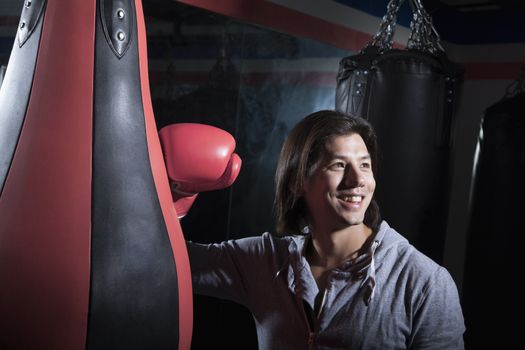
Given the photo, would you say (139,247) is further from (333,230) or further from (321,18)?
(321,18)

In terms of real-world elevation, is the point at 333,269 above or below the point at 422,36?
below

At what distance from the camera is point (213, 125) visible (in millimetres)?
2545

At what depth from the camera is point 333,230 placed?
1.50 meters

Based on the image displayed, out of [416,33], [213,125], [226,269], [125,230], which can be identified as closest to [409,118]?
[416,33]

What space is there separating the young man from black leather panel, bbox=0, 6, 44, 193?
617 mm

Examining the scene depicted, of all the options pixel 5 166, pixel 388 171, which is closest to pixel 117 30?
pixel 5 166

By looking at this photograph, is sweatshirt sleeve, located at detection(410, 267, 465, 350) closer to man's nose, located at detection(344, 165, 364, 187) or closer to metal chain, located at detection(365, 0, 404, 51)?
man's nose, located at detection(344, 165, 364, 187)

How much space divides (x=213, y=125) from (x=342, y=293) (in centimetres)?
125

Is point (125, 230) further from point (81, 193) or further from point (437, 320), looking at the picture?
point (437, 320)

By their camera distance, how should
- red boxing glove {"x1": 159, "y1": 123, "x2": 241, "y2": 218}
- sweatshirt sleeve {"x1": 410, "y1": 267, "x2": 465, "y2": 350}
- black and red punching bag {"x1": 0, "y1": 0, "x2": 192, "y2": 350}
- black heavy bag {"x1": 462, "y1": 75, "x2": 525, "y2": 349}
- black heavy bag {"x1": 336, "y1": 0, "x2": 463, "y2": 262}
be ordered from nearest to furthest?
black and red punching bag {"x1": 0, "y1": 0, "x2": 192, "y2": 350}, red boxing glove {"x1": 159, "y1": 123, "x2": 241, "y2": 218}, sweatshirt sleeve {"x1": 410, "y1": 267, "x2": 465, "y2": 350}, black heavy bag {"x1": 336, "y1": 0, "x2": 463, "y2": 262}, black heavy bag {"x1": 462, "y1": 75, "x2": 525, "y2": 349}

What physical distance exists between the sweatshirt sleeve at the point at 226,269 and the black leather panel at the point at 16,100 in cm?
62

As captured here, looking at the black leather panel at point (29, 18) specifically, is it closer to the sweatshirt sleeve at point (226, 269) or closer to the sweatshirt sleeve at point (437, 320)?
the sweatshirt sleeve at point (226, 269)

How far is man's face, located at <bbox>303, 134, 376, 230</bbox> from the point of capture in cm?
143

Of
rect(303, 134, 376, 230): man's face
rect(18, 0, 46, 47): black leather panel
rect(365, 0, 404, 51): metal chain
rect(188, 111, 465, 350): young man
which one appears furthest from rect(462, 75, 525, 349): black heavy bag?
rect(18, 0, 46, 47): black leather panel
